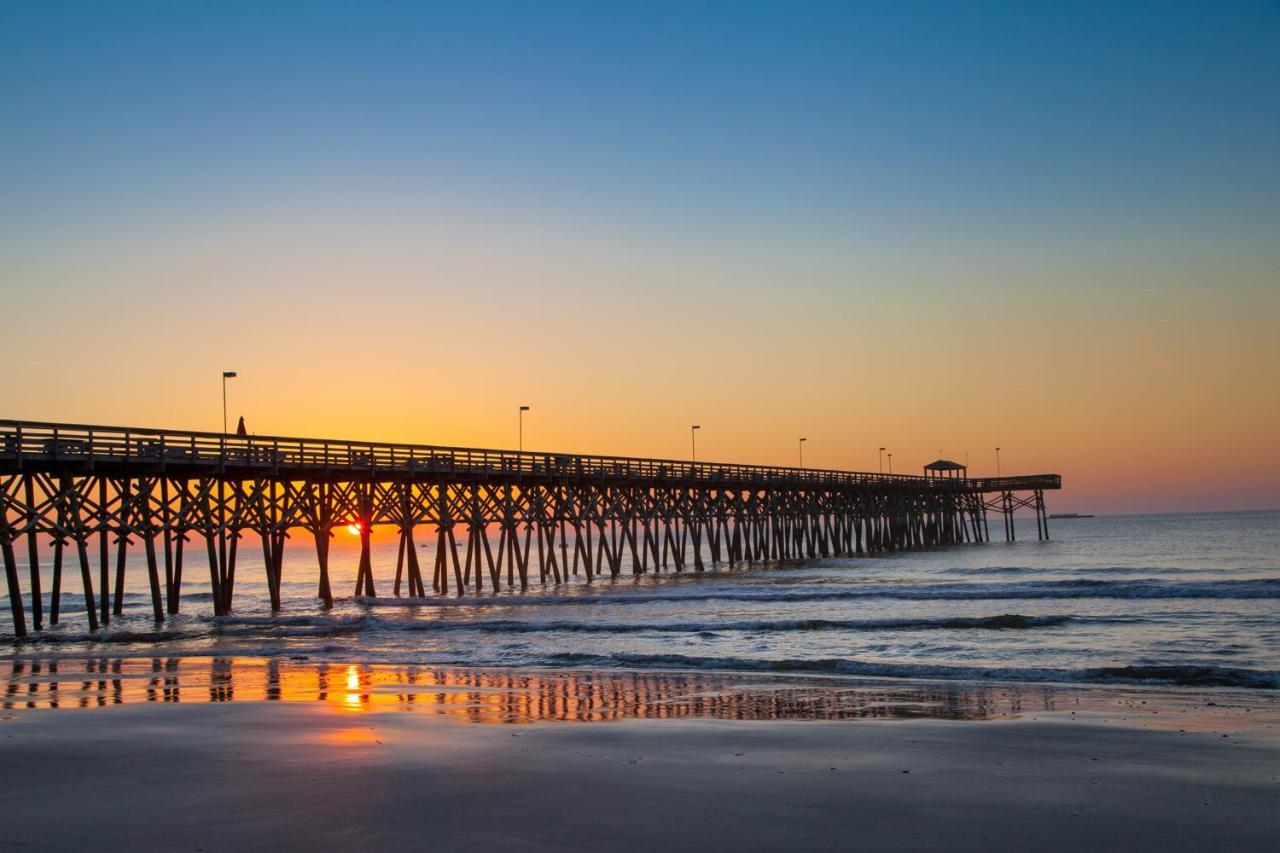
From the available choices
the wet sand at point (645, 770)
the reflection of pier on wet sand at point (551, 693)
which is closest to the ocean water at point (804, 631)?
the reflection of pier on wet sand at point (551, 693)

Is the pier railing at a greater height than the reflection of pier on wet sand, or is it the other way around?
the pier railing

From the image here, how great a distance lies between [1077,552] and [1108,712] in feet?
203

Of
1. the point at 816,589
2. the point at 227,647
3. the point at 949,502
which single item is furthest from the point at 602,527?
the point at 949,502

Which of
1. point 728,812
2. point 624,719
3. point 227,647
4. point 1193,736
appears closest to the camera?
point 728,812

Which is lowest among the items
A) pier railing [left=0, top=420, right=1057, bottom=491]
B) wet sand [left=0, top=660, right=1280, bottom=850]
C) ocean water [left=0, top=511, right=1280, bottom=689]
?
ocean water [left=0, top=511, right=1280, bottom=689]

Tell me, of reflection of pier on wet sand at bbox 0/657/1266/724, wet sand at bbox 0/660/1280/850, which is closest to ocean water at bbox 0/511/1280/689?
reflection of pier on wet sand at bbox 0/657/1266/724

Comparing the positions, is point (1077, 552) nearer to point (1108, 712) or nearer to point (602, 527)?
point (602, 527)

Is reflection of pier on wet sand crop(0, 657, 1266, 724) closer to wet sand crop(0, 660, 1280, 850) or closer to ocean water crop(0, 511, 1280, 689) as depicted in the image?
wet sand crop(0, 660, 1280, 850)

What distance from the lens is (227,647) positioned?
22359 mm

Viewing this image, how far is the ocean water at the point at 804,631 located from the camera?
674 inches

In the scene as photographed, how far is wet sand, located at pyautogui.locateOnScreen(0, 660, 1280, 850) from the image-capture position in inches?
264

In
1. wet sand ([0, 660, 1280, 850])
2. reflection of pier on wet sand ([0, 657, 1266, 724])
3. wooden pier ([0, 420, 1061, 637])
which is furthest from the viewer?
wooden pier ([0, 420, 1061, 637])

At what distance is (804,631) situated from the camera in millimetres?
23141

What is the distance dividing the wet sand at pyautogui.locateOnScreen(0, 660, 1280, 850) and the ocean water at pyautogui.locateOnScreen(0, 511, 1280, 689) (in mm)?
3321
